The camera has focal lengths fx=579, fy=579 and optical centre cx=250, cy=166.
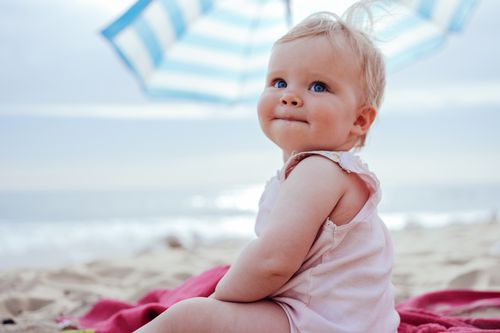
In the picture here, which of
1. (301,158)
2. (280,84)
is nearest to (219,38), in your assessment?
(280,84)

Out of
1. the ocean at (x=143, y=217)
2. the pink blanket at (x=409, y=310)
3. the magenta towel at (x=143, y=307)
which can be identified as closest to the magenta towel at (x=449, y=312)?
the pink blanket at (x=409, y=310)

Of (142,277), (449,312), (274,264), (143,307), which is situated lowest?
(142,277)

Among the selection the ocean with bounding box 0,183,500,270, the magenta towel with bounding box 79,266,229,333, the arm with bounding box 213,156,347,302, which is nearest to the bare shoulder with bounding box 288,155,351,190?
the arm with bounding box 213,156,347,302

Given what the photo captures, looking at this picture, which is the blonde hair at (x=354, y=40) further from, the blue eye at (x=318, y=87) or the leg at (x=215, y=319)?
the leg at (x=215, y=319)

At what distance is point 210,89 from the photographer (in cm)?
464

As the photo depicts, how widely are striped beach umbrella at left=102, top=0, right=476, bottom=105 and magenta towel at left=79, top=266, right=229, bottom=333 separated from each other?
74.5 inches

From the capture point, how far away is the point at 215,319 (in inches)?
53.2

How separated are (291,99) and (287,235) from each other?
0.36 meters

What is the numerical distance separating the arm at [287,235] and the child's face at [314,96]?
102 millimetres

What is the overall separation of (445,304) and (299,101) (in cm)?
150

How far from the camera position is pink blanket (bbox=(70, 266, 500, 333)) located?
1.97 m

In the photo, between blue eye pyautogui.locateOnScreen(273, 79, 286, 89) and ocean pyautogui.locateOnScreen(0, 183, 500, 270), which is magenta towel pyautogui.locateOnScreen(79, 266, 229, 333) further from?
ocean pyautogui.locateOnScreen(0, 183, 500, 270)

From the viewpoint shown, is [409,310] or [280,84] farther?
[409,310]

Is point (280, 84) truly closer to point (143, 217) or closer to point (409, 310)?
point (409, 310)
